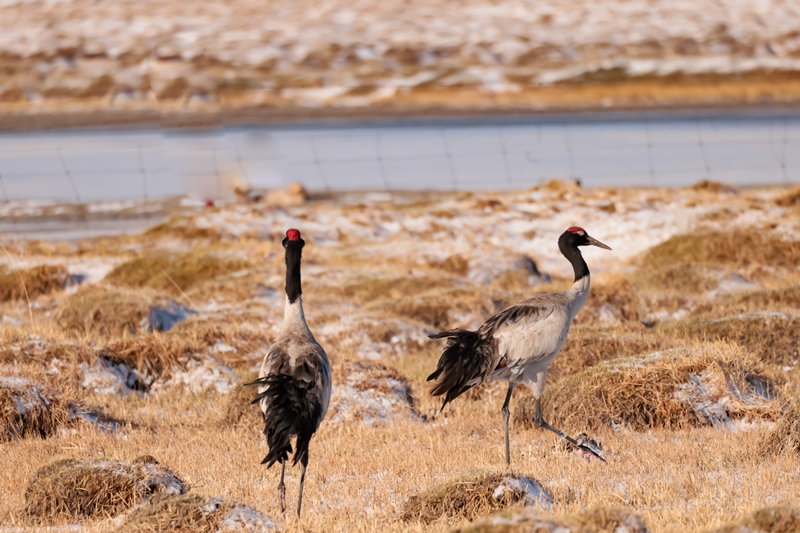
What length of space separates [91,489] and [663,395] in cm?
634

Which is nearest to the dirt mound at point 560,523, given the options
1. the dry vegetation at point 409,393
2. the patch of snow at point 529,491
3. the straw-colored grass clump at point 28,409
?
the dry vegetation at point 409,393

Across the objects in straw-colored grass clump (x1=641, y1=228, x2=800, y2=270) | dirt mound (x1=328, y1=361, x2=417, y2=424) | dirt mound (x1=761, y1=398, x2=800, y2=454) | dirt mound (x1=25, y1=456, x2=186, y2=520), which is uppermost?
dirt mound (x1=25, y1=456, x2=186, y2=520)

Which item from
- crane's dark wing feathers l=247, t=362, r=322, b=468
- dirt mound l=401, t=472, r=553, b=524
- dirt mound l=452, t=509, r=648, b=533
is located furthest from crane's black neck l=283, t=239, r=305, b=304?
dirt mound l=452, t=509, r=648, b=533

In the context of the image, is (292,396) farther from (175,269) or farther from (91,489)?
(175,269)

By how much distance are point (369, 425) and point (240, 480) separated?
285 cm

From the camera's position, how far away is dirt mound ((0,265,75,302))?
20484 mm

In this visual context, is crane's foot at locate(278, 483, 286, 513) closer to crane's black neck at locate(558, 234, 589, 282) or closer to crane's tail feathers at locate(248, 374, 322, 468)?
crane's tail feathers at locate(248, 374, 322, 468)

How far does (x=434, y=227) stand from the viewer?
29.2 meters

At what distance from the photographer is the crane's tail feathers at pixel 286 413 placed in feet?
22.7

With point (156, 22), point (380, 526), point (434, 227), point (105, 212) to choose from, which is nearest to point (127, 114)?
point (105, 212)

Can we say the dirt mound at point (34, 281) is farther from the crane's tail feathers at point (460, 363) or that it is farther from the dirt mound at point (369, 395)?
the crane's tail feathers at point (460, 363)

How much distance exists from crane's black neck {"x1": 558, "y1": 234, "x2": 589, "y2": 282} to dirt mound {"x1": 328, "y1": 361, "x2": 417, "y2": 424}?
2.97m

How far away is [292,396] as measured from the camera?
7086mm

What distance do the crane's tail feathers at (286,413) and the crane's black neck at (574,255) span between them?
365 centimetres
